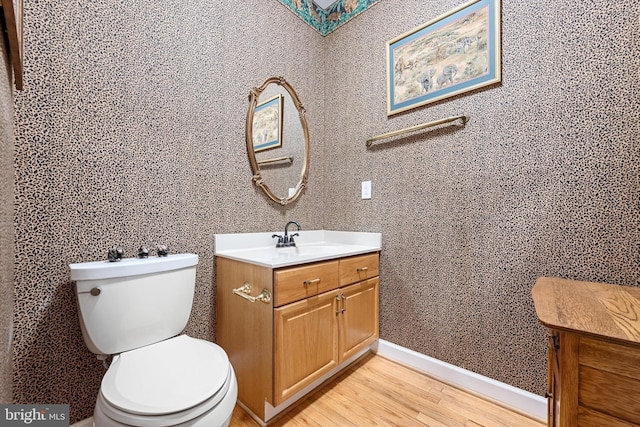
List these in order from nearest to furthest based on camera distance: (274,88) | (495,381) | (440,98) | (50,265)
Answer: (50,265)
(495,381)
(440,98)
(274,88)

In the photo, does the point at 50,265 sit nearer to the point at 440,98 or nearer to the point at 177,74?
the point at 177,74

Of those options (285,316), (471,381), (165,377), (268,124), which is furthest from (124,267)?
(471,381)

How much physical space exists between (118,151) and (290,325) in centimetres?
117

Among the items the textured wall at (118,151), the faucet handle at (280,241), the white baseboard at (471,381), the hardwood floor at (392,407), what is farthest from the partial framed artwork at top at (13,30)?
the white baseboard at (471,381)

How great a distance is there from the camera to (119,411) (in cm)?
76

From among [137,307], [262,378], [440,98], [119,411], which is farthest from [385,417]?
[440,98]

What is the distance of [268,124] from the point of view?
1825 mm

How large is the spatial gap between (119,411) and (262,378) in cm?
64

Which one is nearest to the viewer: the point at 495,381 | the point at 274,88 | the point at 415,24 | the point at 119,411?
the point at 119,411

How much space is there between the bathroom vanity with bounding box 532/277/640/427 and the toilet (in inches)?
39.1

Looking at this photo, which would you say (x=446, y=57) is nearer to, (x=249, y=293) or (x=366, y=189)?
(x=366, y=189)

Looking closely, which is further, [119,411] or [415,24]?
[415,24]

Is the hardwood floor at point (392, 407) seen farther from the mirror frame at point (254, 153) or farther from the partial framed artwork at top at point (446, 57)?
the partial framed artwork at top at point (446, 57)

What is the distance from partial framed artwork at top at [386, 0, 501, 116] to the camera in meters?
1.45
